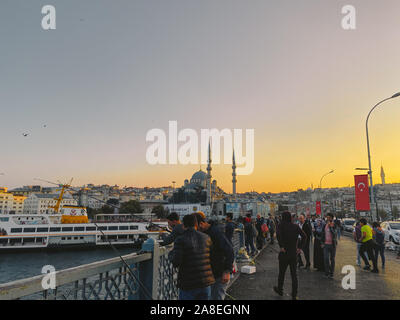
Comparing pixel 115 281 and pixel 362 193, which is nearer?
pixel 115 281

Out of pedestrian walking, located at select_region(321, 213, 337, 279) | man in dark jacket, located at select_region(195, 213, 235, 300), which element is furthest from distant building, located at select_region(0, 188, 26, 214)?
man in dark jacket, located at select_region(195, 213, 235, 300)

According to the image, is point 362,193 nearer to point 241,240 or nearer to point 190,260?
point 241,240

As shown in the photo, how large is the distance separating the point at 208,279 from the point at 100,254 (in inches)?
1335

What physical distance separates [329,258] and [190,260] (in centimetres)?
566

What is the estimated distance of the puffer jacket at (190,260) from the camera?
3.07m

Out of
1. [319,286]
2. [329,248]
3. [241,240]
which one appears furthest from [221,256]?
[241,240]

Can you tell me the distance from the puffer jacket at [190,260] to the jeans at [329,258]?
513cm

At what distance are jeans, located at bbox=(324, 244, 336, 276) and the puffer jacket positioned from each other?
5.13 metres

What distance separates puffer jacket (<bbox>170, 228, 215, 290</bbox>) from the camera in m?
3.07

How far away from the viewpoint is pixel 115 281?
3.07 metres

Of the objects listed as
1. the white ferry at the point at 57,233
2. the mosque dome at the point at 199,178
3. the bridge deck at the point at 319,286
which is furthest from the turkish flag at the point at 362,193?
the mosque dome at the point at 199,178

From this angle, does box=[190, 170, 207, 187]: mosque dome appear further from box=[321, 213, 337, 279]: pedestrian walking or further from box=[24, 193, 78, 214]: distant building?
box=[321, 213, 337, 279]: pedestrian walking

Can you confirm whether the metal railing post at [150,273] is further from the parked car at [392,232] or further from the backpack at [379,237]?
the parked car at [392,232]
